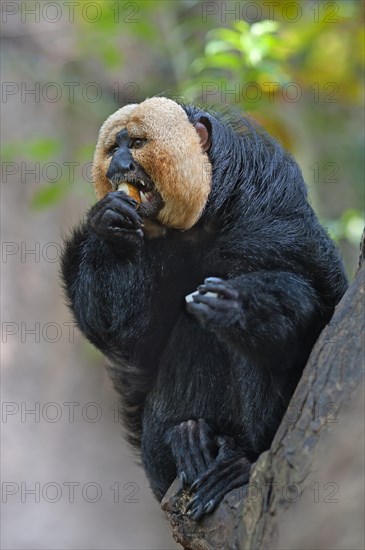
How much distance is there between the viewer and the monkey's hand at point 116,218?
4367mm

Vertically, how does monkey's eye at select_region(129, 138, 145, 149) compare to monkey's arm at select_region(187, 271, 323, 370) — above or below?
above

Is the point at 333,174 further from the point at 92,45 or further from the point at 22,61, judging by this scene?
the point at 22,61

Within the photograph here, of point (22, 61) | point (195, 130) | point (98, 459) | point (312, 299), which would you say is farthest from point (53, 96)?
point (312, 299)

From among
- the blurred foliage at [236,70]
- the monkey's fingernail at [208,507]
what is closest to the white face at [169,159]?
the blurred foliage at [236,70]

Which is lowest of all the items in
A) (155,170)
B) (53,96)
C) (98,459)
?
(98,459)

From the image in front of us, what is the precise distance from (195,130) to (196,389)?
144cm

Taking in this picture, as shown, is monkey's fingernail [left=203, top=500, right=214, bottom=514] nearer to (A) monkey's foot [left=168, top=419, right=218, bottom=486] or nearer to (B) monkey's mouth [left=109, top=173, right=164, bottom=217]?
(A) monkey's foot [left=168, top=419, right=218, bottom=486]

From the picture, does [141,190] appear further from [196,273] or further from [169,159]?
[196,273]

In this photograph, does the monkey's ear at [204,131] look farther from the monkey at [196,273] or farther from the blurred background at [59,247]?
the blurred background at [59,247]

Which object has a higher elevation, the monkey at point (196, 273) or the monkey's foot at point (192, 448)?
the monkey at point (196, 273)

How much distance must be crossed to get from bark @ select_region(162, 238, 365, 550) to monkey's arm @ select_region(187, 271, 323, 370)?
581mm

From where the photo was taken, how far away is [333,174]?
10.2 m

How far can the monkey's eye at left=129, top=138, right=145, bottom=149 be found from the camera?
183 inches

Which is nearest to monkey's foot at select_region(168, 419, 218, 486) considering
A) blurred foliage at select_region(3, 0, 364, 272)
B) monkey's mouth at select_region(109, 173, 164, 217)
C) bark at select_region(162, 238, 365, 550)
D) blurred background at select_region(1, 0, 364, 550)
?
bark at select_region(162, 238, 365, 550)
